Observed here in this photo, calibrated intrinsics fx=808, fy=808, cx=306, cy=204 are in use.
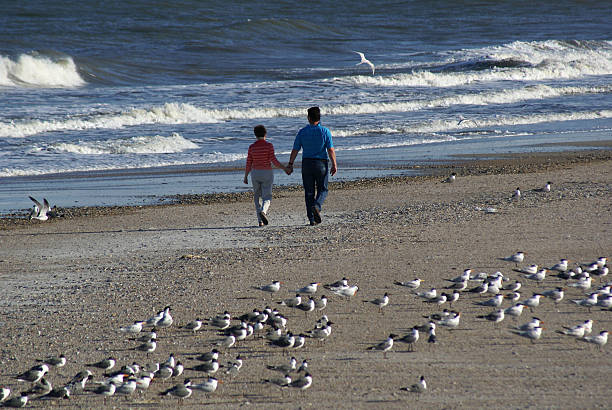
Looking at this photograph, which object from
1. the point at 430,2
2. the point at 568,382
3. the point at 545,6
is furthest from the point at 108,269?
→ the point at 545,6

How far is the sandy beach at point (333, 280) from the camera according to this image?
539 cm

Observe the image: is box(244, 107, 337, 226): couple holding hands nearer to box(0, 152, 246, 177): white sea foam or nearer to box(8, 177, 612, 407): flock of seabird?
box(8, 177, 612, 407): flock of seabird

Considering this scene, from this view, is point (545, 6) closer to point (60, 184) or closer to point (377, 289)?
point (60, 184)

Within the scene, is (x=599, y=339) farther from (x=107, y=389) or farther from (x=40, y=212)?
(x=40, y=212)

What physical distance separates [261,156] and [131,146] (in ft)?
33.6

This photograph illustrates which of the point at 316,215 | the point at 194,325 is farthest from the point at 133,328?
the point at 316,215

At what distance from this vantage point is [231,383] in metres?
5.51

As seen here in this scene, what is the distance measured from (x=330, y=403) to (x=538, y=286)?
331cm

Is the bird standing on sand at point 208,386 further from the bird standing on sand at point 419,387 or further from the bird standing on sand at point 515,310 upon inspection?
the bird standing on sand at point 515,310

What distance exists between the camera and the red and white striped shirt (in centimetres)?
1109

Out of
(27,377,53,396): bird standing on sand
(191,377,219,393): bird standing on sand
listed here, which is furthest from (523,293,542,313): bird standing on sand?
(27,377,53,396): bird standing on sand

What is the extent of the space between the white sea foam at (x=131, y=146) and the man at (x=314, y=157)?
1002cm

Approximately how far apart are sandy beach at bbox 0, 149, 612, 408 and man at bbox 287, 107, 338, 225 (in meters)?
0.37

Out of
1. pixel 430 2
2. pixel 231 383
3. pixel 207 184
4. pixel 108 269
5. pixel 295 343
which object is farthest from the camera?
pixel 430 2
